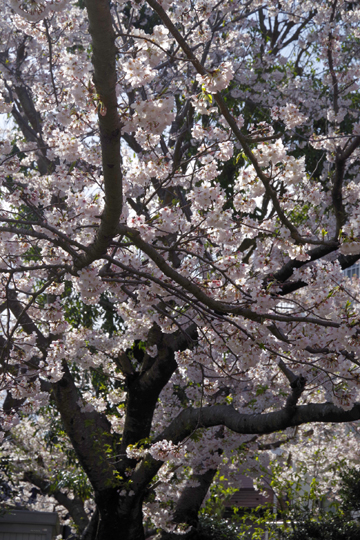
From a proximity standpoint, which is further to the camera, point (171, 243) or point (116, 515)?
point (171, 243)

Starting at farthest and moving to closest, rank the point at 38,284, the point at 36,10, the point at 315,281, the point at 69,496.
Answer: the point at 69,496 < the point at 38,284 < the point at 315,281 < the point at 36,10

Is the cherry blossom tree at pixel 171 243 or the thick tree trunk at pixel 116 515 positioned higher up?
the cherry blossom tree at pixel 171 243

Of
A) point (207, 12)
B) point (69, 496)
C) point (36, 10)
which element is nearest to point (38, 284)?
point (207, 12)

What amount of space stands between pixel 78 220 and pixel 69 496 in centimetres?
802

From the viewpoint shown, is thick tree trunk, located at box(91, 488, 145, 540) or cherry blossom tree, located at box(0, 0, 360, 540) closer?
cherry blossom tree, located at box(0, 0, 360, 540)

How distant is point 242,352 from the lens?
4.27m

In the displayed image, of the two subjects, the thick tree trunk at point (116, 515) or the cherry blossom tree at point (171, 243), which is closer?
the cherry blossom tree at point (171, 243)

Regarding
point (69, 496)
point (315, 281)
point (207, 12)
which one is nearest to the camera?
point (315, 281)

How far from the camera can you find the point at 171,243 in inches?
246

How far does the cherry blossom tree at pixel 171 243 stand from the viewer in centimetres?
338

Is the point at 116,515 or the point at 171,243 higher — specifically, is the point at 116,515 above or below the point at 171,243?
below

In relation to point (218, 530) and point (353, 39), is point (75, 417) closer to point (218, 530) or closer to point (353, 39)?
point (218, 530)

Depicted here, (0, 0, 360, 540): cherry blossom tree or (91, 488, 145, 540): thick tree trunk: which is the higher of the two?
(0, 0, 360, 540): cherry blossom tree

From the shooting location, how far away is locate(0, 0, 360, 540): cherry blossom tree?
3377 millimetres
